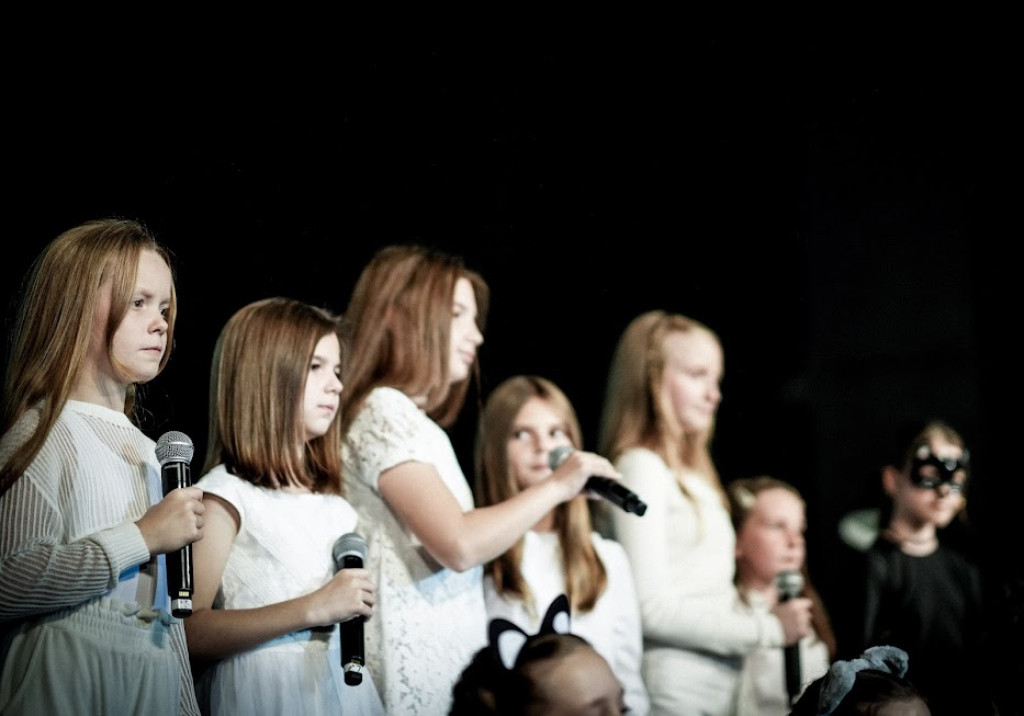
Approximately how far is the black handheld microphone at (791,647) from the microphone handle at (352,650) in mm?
1369

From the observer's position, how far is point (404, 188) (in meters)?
3.31

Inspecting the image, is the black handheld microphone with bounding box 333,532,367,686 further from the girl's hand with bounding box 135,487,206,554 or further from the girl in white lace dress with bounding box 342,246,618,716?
the girl's hand with bounding box 135,487,206,554

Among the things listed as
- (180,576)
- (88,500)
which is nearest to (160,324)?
(88,500)

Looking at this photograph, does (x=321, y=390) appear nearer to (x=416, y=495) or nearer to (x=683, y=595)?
(x=416, y=495)

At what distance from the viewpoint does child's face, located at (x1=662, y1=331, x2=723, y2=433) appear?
142 inches

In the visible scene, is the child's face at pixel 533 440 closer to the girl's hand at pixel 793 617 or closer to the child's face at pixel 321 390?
the child's face at pixel 321 390

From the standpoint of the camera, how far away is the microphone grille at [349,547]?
2557 mm

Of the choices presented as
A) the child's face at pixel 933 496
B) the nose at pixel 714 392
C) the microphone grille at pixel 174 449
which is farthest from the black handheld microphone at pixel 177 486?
the child's face at pixel 933 496

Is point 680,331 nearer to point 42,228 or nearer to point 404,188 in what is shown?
point 404,188

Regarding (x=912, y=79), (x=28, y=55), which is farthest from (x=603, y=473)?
(x=912, y=79)

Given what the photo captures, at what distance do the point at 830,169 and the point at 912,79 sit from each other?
0.42 meters

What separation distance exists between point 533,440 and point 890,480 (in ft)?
4.21

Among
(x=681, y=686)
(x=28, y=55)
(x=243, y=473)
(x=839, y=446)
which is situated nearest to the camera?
(x=243, y=473)

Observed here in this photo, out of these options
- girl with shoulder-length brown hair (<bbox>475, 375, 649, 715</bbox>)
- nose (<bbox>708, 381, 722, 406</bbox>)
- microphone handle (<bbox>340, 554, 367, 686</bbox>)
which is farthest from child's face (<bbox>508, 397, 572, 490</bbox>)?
microphone handle (<bbox>340, 554, 367, 686</bbox>)
